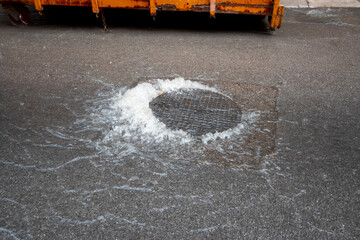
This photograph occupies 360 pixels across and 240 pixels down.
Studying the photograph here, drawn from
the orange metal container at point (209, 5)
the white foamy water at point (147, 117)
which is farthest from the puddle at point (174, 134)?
the orange metal container at point (209, 5)

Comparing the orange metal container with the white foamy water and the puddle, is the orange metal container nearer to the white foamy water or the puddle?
the white foamy water

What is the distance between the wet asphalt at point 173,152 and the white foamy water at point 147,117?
13 cm

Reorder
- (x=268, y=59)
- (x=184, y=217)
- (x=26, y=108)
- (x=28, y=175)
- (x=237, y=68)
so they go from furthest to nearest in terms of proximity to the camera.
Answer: (x=268, y=59) < (x=237, y=68) < (x=26, y=108) < (x=28, y=175) < (x=184, y=217)

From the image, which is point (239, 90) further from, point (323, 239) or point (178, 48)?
point (323, 239)

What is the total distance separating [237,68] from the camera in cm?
452

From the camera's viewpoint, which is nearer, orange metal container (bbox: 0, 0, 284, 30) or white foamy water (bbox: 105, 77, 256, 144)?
white foamy water (bbox: 105, 77, 256, 144)

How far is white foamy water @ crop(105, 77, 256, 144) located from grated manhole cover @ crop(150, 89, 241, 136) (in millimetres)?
78

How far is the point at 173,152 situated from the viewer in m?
2.88

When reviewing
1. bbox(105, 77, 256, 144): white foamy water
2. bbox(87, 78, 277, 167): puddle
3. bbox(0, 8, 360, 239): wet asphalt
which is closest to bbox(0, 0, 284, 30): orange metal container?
bbox(0, 8, 360, 239): wet asphalt

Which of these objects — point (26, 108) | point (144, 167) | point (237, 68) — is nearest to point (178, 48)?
point (237, 68)

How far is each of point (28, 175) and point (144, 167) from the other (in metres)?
0.99

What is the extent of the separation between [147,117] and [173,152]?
0.65 m

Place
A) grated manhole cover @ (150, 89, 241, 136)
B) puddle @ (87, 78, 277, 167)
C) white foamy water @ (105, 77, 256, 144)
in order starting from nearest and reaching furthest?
puddle @ (87, 78, 277, 167) < white foamy water @ (105, 77, 256, 144) < grated manhole cover @ (150, 89, 241, 136)

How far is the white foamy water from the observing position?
3090 millimetres
